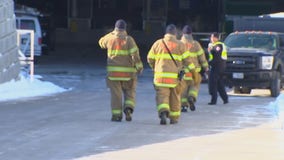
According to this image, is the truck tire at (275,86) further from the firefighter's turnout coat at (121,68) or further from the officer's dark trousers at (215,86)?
the firefighter's turnout coat at (121,68)

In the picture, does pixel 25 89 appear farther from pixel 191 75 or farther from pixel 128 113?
pixel 128 113

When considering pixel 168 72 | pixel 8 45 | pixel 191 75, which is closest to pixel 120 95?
pixel 168 72

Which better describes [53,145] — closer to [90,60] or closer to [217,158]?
[217,158]

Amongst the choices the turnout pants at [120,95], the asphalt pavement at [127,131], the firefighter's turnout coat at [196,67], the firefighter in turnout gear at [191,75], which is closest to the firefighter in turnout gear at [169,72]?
the asphalt pavement at [127,131]

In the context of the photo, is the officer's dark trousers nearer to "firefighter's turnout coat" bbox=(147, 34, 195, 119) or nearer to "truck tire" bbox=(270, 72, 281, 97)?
"truck tire" bbox=(270, 72, 281, 97)

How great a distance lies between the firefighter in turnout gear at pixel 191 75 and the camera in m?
18.1

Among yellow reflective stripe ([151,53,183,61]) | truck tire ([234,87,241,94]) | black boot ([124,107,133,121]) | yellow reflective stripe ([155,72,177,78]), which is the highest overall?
yellow reflective stripe ([151,53,183,61])

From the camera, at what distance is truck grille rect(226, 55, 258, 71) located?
23.7 metres

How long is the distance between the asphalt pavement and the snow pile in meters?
0.60

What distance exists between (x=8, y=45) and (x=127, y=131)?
9.35 meters

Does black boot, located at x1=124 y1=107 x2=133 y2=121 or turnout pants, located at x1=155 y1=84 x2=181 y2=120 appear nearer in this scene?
turnout pants, located at x1=155 y1=84 x2=181 y2=120

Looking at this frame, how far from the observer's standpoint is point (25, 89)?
73.3 ft

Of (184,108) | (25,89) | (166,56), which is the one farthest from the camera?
(25,89)

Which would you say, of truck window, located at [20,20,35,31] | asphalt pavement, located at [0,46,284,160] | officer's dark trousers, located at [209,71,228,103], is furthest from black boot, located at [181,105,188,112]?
truck window, located at [20,20,35,31]
